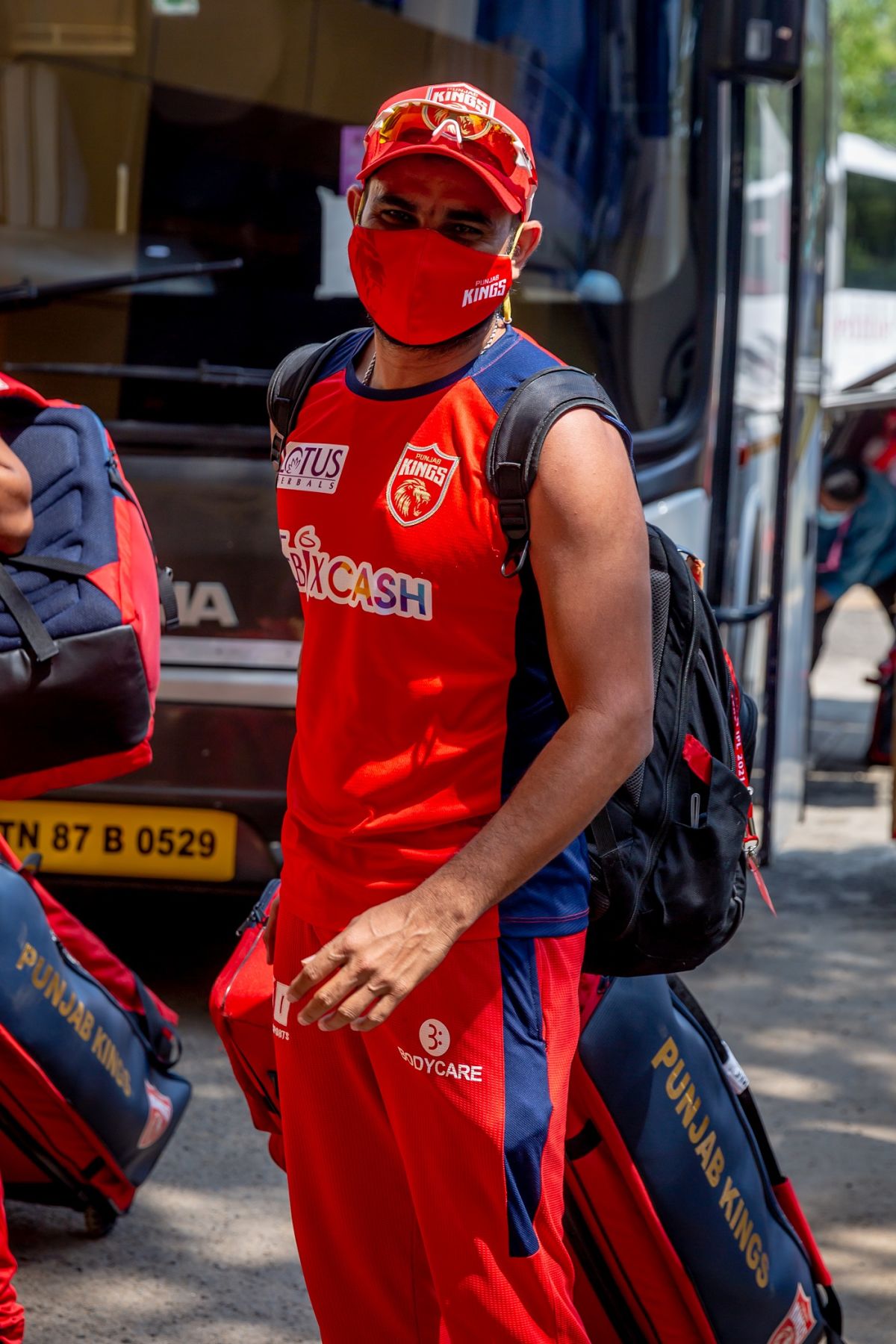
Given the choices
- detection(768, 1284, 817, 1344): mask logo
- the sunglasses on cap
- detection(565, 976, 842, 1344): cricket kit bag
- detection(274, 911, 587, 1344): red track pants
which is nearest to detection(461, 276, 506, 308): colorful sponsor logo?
the sunglasses on cap

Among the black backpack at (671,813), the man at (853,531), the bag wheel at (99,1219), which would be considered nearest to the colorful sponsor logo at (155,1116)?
the bag wheel at (99,1219)

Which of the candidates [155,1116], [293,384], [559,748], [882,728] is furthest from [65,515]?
[882,728]

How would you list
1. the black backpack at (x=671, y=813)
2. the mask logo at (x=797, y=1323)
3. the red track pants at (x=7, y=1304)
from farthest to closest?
the mask logo at (x=797, y=1323) < the red track pants at (x=7, y=1304) < the black backpack at (x=671, y=813)

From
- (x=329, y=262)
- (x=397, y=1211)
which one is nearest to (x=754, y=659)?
(x=329, y=262)

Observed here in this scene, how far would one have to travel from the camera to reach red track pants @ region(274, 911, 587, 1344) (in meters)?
1.83

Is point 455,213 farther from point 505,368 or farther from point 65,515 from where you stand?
point 65,515

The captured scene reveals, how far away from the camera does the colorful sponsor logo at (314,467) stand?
188 centimetres

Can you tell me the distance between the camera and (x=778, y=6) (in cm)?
393

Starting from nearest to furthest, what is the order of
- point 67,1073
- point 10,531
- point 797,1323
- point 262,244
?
1. point 10,531
2. point 797,1323
3. point 67,1073
4. point 262,244

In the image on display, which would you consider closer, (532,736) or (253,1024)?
(532,736)

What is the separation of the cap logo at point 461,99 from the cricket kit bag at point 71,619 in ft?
3.14

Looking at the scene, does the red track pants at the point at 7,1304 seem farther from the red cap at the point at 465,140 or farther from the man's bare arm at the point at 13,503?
the red cap at the point at 465,140

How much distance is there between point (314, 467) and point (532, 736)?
391 millimetres

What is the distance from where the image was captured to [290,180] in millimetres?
4367
